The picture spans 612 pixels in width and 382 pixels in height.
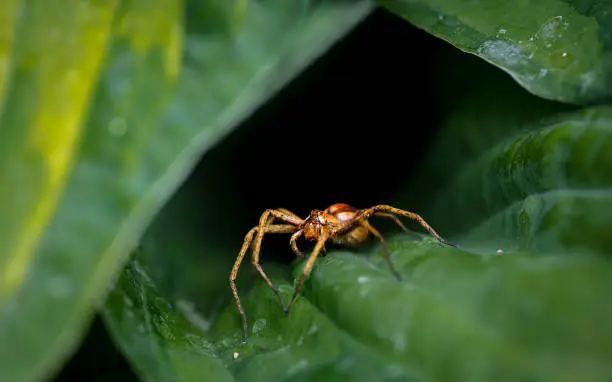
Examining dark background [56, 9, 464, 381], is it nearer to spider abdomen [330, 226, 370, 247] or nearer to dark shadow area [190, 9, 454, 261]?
dark shadow area [190, 9, 454, 261]

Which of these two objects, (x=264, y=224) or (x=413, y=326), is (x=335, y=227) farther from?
(x=413, y=326)

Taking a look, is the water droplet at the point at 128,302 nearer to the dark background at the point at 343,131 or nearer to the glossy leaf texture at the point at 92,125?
the glossy leaf texture at the point at 92,125

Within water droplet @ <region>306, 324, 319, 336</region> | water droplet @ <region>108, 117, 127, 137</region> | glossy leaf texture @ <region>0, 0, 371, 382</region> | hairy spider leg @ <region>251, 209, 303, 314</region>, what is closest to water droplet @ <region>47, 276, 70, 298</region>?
glossy leaf texture @ <region>0, 0, 371, 382</region>

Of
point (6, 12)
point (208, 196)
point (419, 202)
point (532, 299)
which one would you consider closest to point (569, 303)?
point (532, 299)

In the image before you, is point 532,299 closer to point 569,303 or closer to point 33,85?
point 569,303

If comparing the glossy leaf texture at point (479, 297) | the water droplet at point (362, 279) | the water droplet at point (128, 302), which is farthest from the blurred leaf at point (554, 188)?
the water droplet at point (128, 302)

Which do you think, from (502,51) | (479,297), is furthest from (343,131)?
(479,297)
